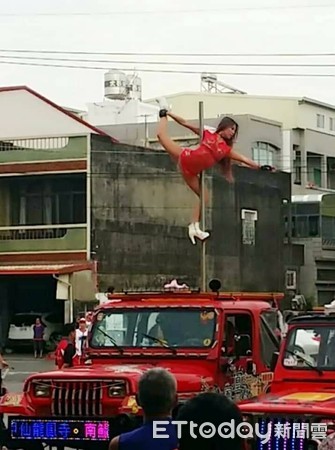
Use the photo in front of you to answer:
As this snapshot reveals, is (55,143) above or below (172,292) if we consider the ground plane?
above

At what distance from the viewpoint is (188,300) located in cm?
1223

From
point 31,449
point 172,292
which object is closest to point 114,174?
point 172,292

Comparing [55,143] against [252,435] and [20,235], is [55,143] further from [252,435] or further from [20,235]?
[252,435]

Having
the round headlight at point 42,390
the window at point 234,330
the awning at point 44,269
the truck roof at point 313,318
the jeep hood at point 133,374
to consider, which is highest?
the awning at point 44,269

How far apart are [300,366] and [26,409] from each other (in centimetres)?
281

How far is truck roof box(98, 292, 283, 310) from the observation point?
12078 mm

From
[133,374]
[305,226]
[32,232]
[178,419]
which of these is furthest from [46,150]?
[178,419]

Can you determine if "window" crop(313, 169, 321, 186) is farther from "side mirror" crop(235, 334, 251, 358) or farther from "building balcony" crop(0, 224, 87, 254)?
"side mirror" crop(235, 334, 251, 358)

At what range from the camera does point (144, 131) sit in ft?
184

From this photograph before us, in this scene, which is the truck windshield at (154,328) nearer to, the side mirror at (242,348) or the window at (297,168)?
the side mirror at (242,348)

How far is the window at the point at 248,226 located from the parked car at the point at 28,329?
10.0 m

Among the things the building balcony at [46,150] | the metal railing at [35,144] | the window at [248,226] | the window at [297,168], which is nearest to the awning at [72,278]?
the building balcony at [46,150]

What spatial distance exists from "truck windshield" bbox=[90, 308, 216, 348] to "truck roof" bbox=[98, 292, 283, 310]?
4.6 inches

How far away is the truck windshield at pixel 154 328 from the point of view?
467 inches
